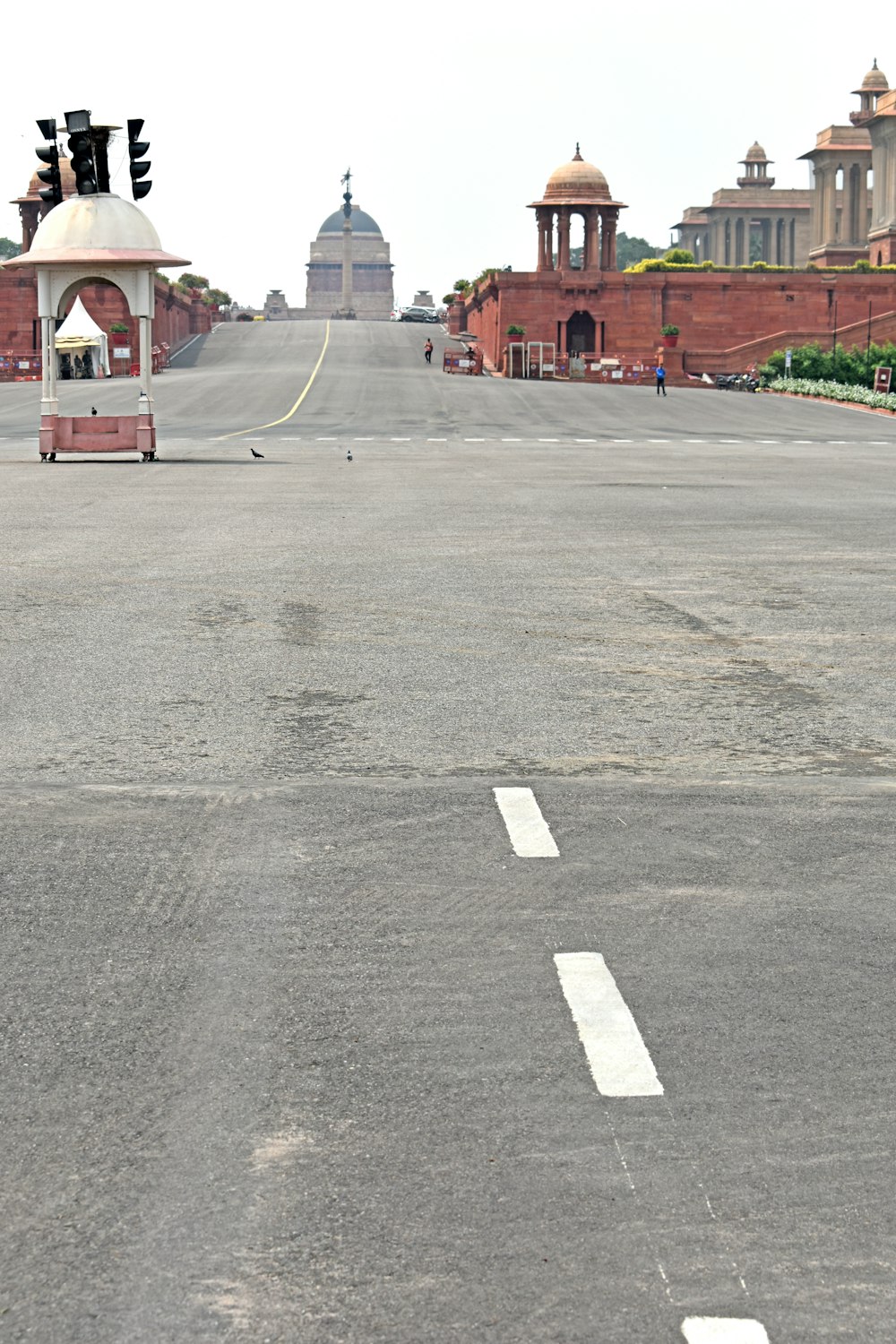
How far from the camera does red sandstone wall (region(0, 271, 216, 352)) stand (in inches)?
4008

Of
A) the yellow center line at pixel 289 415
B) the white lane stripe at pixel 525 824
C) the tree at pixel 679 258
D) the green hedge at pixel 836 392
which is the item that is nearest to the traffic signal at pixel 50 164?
the yellow center line at pixel 289 415

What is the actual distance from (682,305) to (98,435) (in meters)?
70.2

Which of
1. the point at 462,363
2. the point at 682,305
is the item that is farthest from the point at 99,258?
the point at 682,305

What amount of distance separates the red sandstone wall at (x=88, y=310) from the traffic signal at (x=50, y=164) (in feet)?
219

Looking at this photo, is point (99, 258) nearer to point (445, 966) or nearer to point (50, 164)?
point (50, 164)

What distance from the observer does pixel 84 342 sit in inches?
3327

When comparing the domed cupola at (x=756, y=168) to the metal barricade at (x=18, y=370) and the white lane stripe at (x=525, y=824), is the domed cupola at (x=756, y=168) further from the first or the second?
the white lane stripe at (x=525, y=824)

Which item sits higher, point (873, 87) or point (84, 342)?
point (873, 87)

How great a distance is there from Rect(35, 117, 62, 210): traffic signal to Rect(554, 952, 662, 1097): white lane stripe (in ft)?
83.1

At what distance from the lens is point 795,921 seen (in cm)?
575

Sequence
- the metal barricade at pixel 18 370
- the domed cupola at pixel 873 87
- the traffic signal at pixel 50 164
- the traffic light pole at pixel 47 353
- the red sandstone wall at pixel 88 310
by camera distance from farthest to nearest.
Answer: the domed cupola at pixel 873 87 → the red sandstone wall at pixel 88 310 → the metal barricade at pixel 18 370 → the traffic light pole at pixel 47 353 → the traffic signal at pixel 50 164

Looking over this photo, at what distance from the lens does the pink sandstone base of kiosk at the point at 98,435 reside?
1417 inches

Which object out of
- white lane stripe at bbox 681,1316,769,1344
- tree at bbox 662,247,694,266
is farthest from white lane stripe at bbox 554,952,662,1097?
tree at bbox 662,247,694,266

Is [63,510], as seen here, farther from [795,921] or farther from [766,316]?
[766,316]
